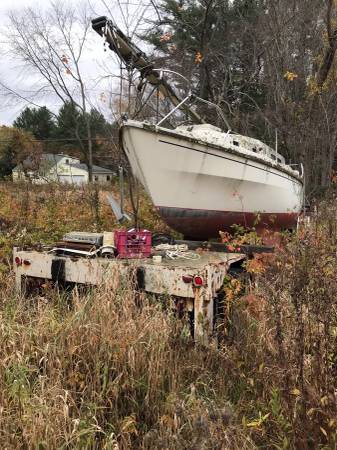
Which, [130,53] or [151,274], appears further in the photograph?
[130,53]

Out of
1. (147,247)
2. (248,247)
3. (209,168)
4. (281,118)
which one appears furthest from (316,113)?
(147,247)

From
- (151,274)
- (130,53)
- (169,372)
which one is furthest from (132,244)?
(130,53)

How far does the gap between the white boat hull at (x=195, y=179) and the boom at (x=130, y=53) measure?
3.61ft

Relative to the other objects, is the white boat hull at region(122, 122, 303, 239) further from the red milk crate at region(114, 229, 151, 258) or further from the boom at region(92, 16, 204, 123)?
the red milk crate at region(114, 229, 151, 258)

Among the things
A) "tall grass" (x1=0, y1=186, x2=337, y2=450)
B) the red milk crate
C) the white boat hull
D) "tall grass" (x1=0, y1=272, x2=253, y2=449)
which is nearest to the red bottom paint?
the white boat hull

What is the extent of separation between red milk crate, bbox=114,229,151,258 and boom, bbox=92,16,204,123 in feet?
10.0

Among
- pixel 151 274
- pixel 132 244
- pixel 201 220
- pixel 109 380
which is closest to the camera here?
pixel 109 380

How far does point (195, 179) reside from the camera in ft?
20.4

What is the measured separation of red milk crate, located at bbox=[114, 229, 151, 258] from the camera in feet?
13.7

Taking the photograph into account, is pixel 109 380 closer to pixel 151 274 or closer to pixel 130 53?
pixel 151 274

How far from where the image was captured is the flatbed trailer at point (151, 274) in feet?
10.8

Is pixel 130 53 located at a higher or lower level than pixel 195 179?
higher

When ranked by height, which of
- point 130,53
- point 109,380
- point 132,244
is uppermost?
point 130,53

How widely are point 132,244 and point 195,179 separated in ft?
7.52
